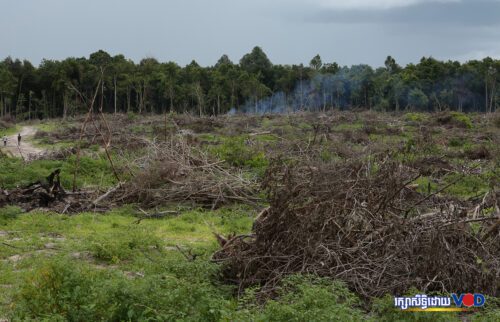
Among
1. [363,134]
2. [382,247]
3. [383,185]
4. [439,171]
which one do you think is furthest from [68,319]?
[363,134]

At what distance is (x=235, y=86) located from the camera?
2151 inches

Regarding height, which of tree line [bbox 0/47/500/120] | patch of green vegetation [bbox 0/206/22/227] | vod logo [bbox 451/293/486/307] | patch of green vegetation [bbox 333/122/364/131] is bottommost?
vod logo [bbox 451/293/486/307]

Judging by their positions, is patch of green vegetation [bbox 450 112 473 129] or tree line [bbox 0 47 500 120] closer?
patch of green vegetation [bbox 450 112 473 129]

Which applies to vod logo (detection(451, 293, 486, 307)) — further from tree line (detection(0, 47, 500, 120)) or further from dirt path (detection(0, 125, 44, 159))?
tree line (detection(0, 47, 500, 120))

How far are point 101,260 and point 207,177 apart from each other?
5.53 metres

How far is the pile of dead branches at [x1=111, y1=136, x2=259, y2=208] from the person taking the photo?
1321cm

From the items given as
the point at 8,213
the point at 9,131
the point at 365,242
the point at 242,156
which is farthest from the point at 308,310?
the point at 9,131

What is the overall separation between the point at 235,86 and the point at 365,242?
1913 inches

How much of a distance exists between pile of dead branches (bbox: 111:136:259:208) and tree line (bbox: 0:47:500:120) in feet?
121

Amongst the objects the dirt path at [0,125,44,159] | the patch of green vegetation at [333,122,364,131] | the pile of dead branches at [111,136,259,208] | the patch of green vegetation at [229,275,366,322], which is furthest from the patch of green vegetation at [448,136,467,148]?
the patch of green vegetation at [229,275,366,322]

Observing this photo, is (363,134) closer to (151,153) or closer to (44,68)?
(151,153)

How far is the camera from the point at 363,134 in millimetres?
Result: 24984

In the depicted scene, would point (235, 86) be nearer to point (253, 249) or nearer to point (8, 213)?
point (8, 213)

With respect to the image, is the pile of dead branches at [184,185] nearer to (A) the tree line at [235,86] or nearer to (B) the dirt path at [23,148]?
(B) the dirt path at [23,148]
